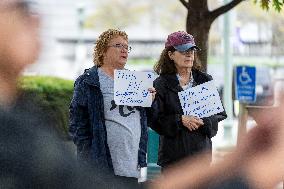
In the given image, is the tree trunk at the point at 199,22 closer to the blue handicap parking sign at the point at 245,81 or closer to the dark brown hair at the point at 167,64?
the dark brown hair at the point at 167,64

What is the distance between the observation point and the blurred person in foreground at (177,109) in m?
5.51

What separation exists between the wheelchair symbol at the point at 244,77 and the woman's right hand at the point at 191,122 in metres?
6.86

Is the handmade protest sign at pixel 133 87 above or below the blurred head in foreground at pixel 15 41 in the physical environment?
below

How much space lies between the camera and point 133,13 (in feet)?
209

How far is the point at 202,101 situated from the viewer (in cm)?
550

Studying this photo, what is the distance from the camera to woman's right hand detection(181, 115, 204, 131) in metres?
5.45

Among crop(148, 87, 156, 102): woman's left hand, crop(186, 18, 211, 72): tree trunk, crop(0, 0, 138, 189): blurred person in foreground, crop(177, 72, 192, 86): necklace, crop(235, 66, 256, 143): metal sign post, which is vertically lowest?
crop(235, 66, 256, 143): metal sign post

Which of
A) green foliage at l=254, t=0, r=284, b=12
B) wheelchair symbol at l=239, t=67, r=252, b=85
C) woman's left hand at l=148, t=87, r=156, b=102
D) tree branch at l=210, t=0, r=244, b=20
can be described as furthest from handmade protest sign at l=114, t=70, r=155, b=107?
wheelchair symbol at l=239, t=67, r=252, b=85

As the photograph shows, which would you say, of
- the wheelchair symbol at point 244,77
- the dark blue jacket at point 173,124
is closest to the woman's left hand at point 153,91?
the dark blue jacket at point 173,124

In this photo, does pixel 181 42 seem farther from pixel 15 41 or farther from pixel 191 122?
pixel 15 41

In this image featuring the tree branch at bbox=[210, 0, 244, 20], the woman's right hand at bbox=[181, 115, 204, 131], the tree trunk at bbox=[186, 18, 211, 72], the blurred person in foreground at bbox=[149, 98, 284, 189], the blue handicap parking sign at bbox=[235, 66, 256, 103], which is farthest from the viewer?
the blue handicap parking sign at bbox=[235, 66, 256, 103]

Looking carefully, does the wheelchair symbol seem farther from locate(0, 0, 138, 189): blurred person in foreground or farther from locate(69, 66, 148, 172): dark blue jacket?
locate(0, 0, 138, 189): blurred person in foreground

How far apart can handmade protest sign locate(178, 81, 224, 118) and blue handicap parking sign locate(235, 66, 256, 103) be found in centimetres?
655

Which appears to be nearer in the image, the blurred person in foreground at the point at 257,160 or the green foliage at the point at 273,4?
the blurred person in foreground at the point at 257,160
